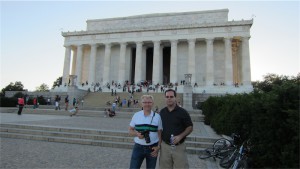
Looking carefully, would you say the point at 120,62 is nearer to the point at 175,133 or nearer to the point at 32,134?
the point at 32,134

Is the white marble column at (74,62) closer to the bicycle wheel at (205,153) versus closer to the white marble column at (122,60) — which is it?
the white marble column at (122,60)

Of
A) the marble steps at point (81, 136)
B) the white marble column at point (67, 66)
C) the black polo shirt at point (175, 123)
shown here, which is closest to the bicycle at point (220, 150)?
the marble steps at point (81, 136)

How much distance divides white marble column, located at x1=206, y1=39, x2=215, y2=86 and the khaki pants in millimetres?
38789

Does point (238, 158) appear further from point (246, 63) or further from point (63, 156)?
point (246, 63)

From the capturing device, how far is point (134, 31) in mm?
46281

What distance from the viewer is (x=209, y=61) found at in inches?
1673

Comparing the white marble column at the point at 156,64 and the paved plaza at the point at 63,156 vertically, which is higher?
the white marble column at the point at 156,64

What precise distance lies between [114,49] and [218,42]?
21579 millimetres

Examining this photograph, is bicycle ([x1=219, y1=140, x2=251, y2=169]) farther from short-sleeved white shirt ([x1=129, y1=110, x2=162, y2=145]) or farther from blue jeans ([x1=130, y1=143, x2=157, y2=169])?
short-sleeved white shirt ([x1=129, y1=110, x2=162, y2=145])

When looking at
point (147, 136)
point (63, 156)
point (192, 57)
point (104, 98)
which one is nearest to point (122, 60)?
point (192, 57)

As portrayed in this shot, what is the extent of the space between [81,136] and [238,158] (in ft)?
24.2

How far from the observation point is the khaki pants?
4.05 metres

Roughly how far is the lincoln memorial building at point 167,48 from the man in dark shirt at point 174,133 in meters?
35.4

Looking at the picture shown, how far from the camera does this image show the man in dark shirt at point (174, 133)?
4074 mm
